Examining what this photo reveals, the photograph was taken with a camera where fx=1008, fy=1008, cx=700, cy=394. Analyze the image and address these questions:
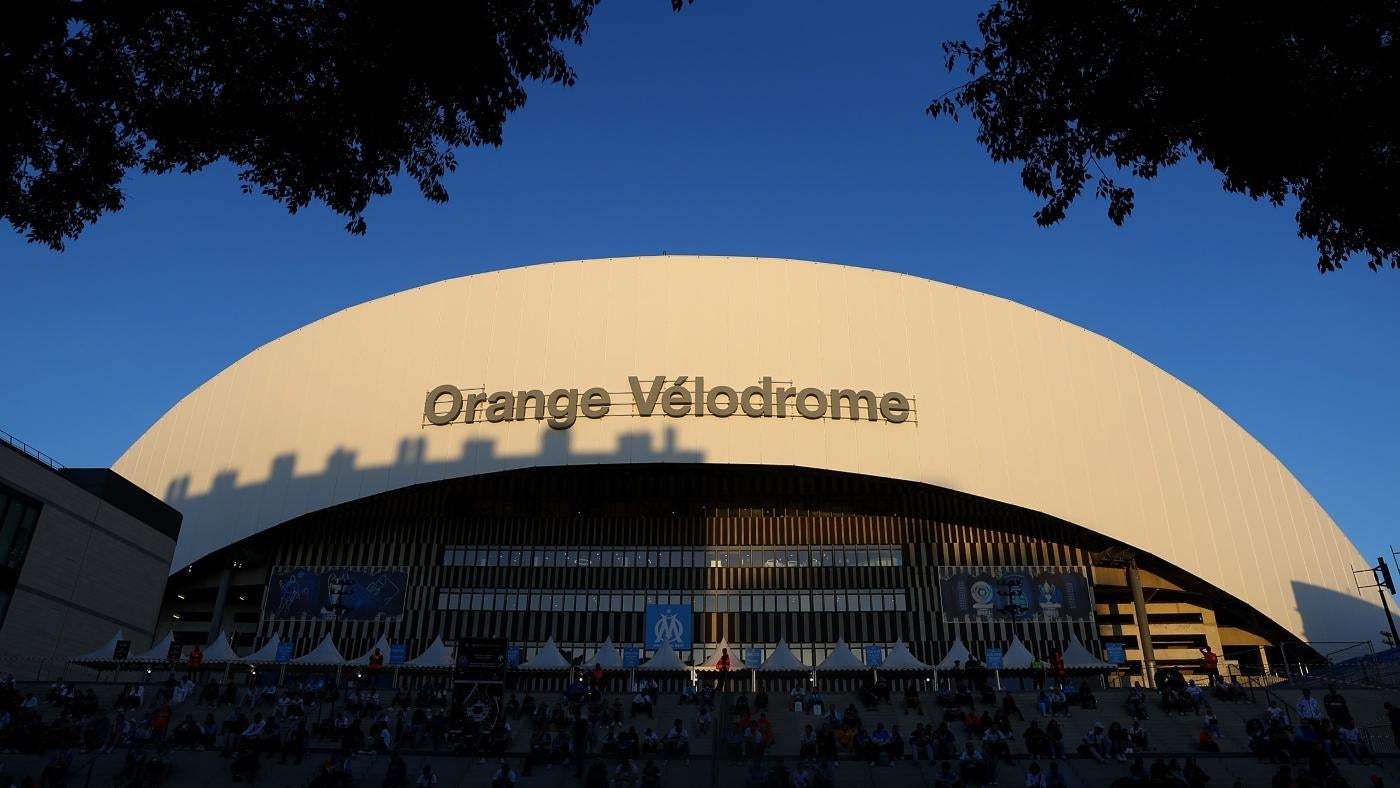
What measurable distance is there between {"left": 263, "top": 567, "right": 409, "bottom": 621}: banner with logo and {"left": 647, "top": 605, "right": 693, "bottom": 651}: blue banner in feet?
41.4

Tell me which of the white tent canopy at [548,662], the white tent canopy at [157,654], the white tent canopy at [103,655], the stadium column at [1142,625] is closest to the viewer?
the white tent canopy at [103,655]

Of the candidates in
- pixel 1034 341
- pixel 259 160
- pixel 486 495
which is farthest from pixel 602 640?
pixel 259 160

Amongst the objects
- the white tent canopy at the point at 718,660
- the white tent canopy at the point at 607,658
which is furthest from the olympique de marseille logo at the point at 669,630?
the white tent canopy at the point at 607,658

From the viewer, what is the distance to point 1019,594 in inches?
1951

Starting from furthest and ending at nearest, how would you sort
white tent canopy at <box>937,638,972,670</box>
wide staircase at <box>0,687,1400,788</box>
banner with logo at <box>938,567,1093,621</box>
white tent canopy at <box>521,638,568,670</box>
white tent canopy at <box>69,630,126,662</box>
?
banner with logo at <box>938,567,1093,621</box>, white tent canopy at <box>521,638,568,670</box>, white tent canopy at <box>937,638,972,670</box>, white tent canopy at <box>69,630,126,662</box>, wide staircase at <box>0,687,1400,788</box>

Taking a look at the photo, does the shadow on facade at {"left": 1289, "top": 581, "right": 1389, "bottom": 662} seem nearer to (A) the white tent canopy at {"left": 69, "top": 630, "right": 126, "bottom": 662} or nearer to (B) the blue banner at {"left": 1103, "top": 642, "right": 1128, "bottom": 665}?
(B) the blue banner at {"left": 1103, "top": 642, "right": 1128, "bottom": 665}

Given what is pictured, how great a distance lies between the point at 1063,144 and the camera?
13.6 metres

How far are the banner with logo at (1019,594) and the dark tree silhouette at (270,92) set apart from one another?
1621 inches

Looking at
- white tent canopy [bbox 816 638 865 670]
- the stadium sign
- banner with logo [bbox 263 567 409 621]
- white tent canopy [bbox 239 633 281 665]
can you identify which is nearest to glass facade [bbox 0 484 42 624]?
white tent canopy [bbox 239 633 281 665]

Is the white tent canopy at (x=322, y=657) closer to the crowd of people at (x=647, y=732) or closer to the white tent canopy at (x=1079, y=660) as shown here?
the crowd of people at (x=647, y=732)

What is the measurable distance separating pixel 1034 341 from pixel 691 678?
24341 mm

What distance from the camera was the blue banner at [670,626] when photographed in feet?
162

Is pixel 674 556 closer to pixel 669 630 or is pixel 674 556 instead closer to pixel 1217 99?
pixel 669 630

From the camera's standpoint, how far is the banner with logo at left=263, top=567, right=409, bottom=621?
50.7 meters
